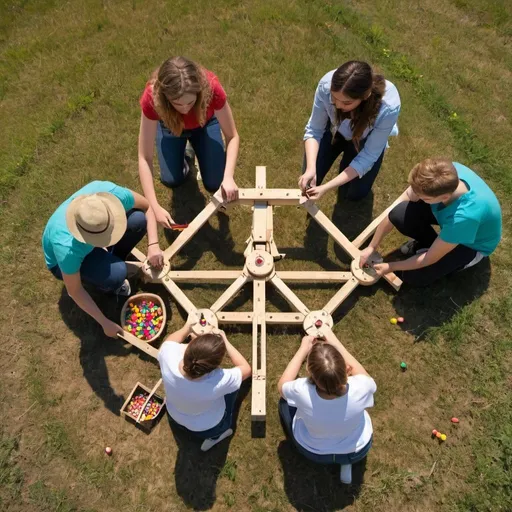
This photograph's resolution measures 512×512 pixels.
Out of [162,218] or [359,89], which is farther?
[162,218]

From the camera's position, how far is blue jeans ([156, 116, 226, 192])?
4535mm

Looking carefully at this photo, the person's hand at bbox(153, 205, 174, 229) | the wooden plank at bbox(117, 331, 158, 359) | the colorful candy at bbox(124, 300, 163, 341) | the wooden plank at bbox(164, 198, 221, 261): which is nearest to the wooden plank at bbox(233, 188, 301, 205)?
the wooden plank at bbox(164, 198, 221, 261)

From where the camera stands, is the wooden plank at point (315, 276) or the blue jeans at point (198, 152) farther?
the blue jeans at point (198, 152)

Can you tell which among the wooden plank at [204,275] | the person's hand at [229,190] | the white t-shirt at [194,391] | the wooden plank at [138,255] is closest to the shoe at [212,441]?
the white t-shirt at [194,391]

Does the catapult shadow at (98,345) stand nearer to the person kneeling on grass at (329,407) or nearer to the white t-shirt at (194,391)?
the white t-shirt at (194,391)

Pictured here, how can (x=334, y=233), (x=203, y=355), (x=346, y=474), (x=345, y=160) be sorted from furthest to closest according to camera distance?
(x=345, y=160), (x=334, y=233), (x=346, y=474), (x=203, y=355)

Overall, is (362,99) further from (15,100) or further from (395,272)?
(15,100)

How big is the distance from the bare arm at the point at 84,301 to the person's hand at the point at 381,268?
251cm

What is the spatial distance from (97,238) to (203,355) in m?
1.30

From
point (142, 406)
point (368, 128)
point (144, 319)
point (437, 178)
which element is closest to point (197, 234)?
point (144, 319)

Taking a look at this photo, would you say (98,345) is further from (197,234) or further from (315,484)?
(315,484)

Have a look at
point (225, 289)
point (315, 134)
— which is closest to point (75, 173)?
point (225, 289)

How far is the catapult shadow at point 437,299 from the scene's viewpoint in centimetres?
433

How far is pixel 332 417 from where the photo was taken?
10.2 feet
